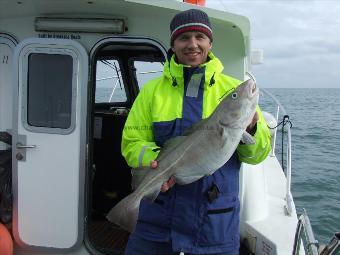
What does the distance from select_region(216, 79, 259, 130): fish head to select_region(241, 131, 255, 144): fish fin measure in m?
0.07

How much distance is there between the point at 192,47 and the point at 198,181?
0.86 metres

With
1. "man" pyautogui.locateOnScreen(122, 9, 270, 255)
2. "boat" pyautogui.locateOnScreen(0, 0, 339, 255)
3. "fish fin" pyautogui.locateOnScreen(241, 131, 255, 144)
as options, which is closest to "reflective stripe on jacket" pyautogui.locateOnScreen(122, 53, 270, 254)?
"man" pyautogui.locateOnScreen(122, 9, 270, 255)

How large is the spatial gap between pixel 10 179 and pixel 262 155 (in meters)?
2.75

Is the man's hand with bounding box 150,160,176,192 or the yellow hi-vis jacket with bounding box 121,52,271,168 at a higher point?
the yellow hi-vis jacket with bounding box 121,52,271,168

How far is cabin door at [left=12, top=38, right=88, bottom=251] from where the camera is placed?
422cm

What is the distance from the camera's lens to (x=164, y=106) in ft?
9.72

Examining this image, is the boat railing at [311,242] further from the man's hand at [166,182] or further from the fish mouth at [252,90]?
the fish mouth at [252,90]

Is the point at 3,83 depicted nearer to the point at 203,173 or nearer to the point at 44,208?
the point at 44,208

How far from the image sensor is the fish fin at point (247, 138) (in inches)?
105

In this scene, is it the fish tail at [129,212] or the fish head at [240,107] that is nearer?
the fish head at [240,107]

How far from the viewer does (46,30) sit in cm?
436

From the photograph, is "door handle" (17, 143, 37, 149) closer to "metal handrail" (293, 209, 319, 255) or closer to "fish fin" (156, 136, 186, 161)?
"fish fin" (156, 136, 186, 161)

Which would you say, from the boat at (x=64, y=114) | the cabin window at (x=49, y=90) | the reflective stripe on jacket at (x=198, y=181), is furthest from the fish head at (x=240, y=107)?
the cabin window at (x=49, y=90)

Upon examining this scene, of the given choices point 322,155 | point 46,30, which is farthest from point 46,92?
point 322,155
